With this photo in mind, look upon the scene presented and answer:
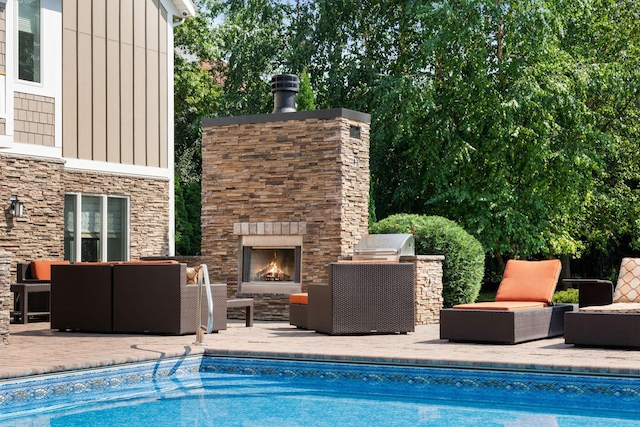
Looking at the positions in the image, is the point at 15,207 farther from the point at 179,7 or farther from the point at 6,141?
the point at 179,7

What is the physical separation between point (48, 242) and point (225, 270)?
3123 millimetres

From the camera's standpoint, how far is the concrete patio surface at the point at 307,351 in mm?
7207

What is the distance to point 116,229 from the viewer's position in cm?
1570

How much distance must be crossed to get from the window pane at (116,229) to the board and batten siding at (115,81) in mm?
779

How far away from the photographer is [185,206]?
67.8 feet

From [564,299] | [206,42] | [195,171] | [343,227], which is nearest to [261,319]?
[343,227]

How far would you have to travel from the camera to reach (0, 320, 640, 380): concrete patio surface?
7.21 meters

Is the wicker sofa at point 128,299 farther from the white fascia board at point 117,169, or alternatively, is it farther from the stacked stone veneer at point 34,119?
the white fascia board at point 117,169

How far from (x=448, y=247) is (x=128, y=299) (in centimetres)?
504

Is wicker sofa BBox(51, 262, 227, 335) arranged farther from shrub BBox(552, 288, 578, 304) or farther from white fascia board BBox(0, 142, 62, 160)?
shrub BBox(552, 288, 578, 304)

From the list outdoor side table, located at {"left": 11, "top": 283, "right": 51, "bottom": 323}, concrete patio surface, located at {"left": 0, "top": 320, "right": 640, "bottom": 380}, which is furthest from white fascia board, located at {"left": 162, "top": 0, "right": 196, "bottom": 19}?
concrete patio surface, located at {"left": 0, "top": 320, "right": 640, "bottom": 380}

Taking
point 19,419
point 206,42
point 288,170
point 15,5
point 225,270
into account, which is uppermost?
point 206,42

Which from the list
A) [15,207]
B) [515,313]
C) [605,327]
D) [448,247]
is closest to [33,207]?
[15,207]

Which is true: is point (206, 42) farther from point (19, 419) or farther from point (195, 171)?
point (19, 419)
